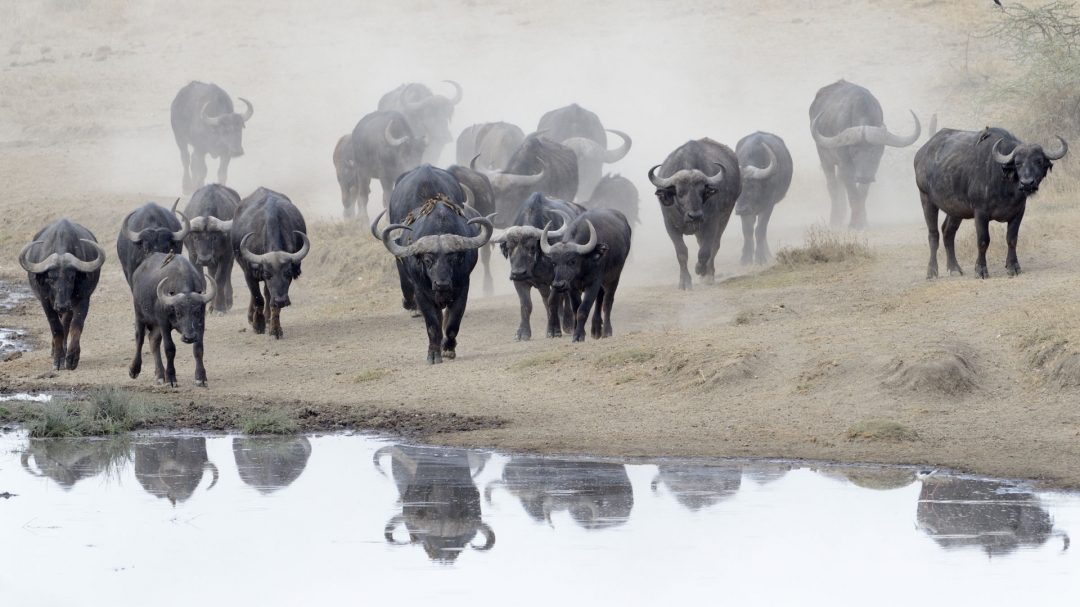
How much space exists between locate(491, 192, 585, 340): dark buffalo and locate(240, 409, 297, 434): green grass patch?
3.80 metres

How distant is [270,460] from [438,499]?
1.92 m

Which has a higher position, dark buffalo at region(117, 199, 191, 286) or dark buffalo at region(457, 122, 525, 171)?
dark buffalo at region(457, 122, 525, 171)

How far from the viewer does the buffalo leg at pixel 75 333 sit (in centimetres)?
1427

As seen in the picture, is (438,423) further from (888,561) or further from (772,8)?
(772,8)

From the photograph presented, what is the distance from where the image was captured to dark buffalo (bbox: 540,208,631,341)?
1352cm

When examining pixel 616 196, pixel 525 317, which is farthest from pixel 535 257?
pixel 616 196

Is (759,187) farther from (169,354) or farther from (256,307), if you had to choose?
(169,354)

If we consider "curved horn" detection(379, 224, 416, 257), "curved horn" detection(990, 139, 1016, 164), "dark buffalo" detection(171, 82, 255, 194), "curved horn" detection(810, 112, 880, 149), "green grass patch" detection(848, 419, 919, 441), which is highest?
"dark buffalo" detection(171, 82, 255, 194)

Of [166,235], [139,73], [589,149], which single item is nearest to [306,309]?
[166,235]

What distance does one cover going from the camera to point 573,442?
31.7 feet

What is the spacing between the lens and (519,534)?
23.9ft

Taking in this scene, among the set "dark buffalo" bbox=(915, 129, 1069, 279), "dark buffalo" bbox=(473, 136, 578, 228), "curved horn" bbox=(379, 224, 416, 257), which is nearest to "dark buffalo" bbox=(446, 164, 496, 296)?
"dark buffalo" bbox=(473, 136, 578, 228)

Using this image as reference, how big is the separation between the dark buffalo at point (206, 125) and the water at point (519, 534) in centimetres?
2006

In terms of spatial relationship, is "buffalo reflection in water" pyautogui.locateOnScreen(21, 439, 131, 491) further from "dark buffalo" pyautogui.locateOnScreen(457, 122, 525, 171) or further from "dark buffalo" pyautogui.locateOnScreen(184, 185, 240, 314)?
"dark buffalo" pyautogui.locateOnScreen(457, 122, 525, 171)
